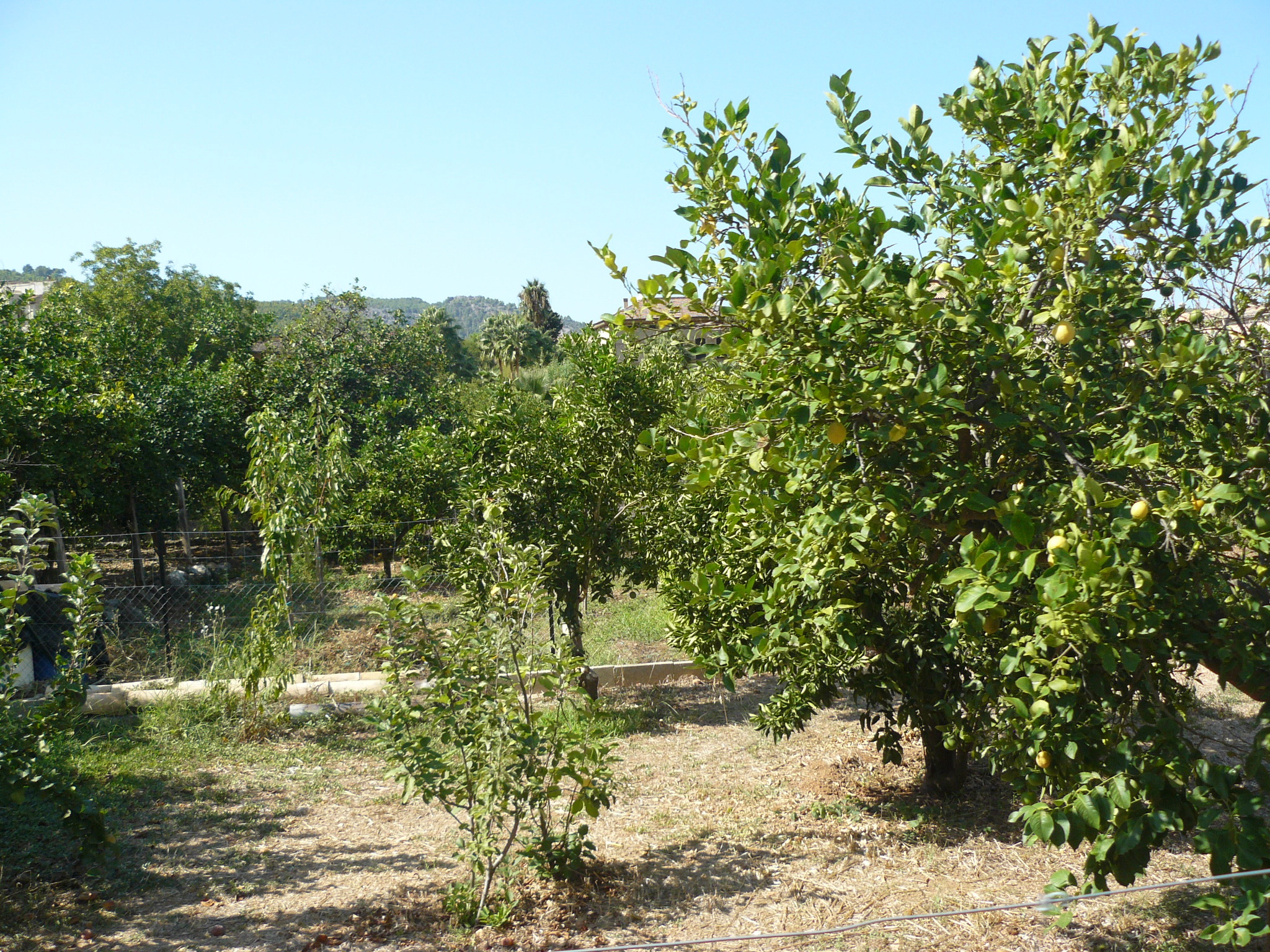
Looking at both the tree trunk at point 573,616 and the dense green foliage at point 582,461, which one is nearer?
the dense green foliage at point 582,461

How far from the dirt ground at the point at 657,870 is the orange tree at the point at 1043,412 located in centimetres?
125

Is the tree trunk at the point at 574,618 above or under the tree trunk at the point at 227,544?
under

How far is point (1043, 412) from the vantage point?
2.61 meters

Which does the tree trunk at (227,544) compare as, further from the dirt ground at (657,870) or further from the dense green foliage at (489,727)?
the dense green foliage at (489,727)

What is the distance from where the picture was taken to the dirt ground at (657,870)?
374 centimetres

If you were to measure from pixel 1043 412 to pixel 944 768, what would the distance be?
11.5ft

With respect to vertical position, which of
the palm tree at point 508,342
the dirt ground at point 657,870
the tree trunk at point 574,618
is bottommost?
the dirt ground at point 657,870

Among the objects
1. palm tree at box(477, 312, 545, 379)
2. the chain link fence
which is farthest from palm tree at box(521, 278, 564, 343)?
the chain link fence

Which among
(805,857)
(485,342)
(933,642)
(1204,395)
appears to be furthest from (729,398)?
(485,342)

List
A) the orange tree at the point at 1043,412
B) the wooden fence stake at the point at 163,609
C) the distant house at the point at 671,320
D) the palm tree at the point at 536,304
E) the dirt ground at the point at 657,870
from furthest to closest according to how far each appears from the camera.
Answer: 1. the palm tree at the point at 536,304
2. the wooden fence stake at the point at 163,609
3. the dirt ground at the point at 657,870
4. the distant house at the point at 671,320
5. the orange tree at the point at 1043,412

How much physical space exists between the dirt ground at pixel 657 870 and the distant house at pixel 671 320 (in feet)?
8.48

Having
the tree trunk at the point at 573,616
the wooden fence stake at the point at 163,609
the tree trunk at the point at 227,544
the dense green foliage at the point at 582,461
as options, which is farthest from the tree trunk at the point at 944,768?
the tree trunk at the point at 227,544

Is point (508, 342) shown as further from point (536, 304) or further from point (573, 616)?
point (573, 616)

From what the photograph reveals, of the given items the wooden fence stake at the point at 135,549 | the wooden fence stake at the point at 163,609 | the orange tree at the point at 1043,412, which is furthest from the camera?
the wooden fence stake at the point at 135,549
